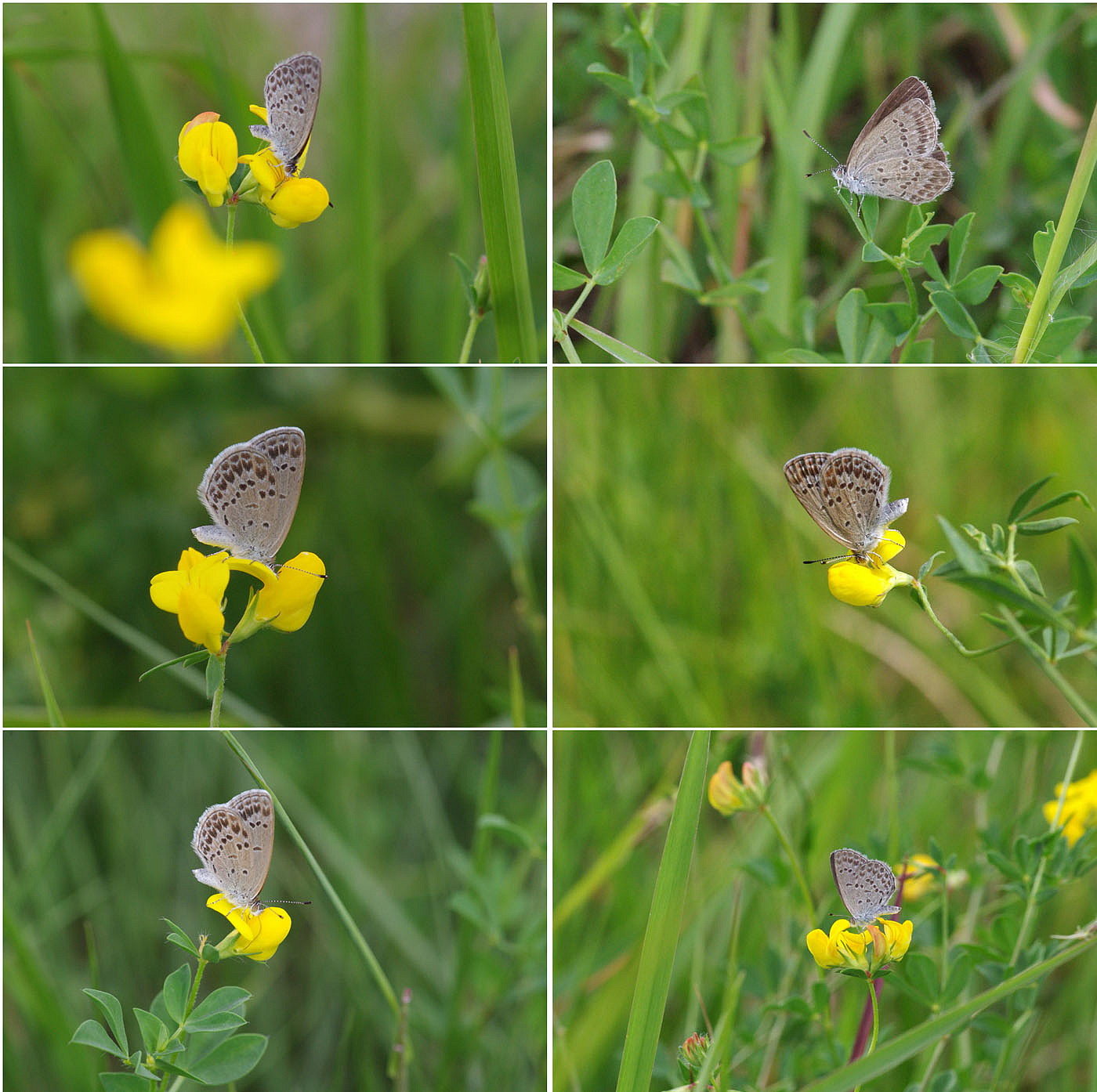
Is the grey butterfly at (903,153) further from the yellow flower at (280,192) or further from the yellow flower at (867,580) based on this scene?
the yellow flower at (280,192)

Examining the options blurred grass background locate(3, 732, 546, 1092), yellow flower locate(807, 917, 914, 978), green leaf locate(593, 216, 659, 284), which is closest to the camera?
yellow flower locate(807, 917, 914, 978)

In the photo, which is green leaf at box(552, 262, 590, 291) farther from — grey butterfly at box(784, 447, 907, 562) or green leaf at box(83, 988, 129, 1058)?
green leaf at box(83, 988, 129, 1058)

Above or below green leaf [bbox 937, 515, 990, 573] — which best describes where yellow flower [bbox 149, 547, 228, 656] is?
below

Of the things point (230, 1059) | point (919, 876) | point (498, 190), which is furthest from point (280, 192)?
point (919, 876)

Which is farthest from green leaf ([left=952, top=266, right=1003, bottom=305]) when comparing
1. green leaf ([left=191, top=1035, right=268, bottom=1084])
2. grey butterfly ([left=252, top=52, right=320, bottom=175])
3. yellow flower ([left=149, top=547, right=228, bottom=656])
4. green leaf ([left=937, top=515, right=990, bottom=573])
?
green leaf ([left=191, top=1035, right=268, bottom=1084])

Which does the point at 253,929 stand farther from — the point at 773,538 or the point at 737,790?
the point at 773,538

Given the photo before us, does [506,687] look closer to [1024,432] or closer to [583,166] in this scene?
[583,166]
